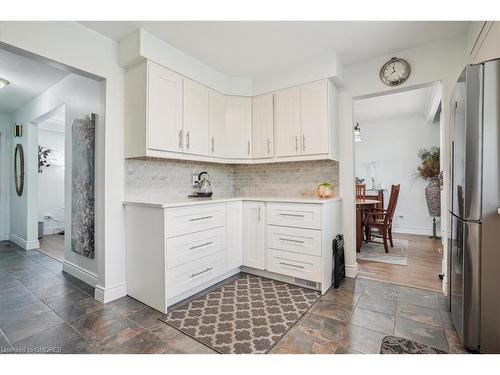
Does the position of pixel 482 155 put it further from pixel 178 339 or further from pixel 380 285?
pixel 178 339

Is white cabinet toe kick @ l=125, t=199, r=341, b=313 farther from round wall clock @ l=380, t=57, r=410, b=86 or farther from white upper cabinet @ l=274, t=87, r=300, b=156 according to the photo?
round wall clock @ l=380, t=57, r=410, b=86

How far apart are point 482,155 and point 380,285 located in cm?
174

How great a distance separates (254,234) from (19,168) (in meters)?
4.47

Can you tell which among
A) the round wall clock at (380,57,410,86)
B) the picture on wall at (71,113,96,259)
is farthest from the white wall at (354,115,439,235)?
the picture on wall at (71,113,96,259)

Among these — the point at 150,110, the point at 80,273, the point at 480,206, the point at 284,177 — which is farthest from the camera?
the point at 284,177

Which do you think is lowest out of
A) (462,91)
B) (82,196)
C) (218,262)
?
(218,262)

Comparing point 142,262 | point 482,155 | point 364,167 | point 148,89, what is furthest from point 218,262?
point 364,167

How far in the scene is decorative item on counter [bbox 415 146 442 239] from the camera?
480 centimetres

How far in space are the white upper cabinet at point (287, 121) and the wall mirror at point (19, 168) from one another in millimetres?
4483

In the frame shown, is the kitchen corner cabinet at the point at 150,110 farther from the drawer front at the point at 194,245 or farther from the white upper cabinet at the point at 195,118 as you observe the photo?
the drawer front at the point at 194,245

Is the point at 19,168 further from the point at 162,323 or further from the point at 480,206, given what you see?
the point at 480,206

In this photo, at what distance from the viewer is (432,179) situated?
4992 millimetres

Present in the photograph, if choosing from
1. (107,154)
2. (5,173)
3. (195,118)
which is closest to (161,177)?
(107,154)
